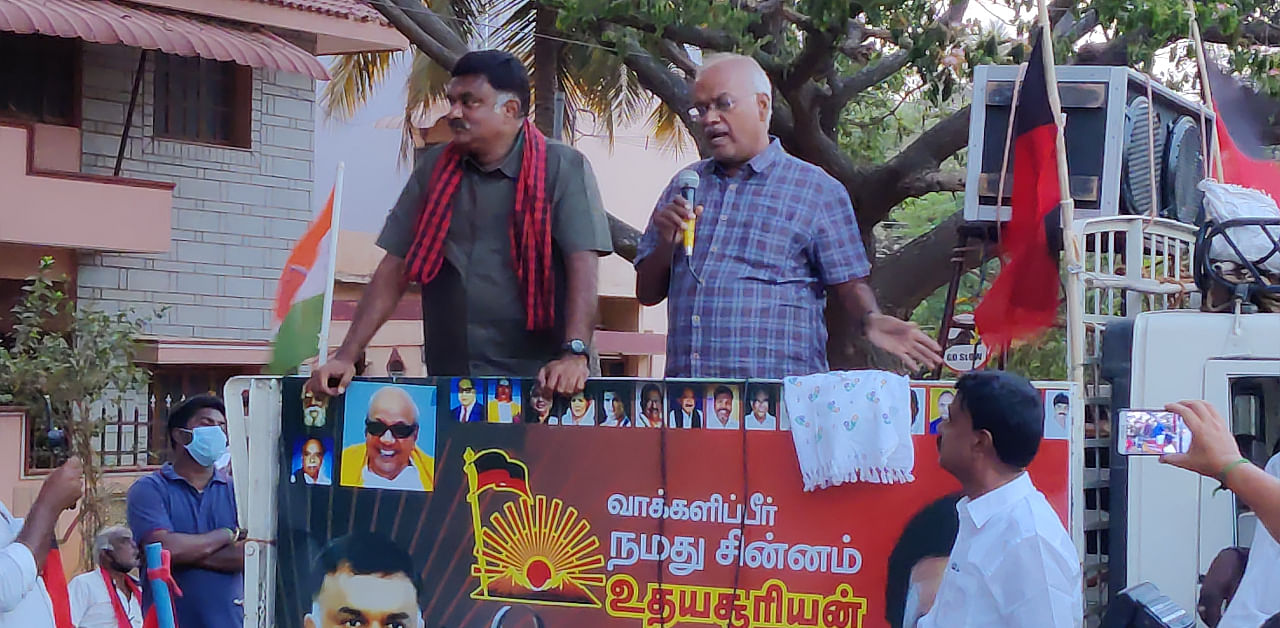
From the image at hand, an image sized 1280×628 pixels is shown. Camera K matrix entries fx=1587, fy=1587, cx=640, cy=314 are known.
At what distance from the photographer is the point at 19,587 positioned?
423 centimetres

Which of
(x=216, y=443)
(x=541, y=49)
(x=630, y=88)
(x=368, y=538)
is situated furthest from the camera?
(x=630, y=88)

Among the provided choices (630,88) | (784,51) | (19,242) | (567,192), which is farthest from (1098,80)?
(630,88)

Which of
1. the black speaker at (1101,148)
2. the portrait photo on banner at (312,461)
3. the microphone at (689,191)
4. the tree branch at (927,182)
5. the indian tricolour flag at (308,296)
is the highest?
the tree branch at (927,182)

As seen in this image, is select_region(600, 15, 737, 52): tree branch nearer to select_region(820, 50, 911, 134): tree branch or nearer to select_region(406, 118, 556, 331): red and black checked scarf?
select_region(820, 50, 911, 134): tree branch

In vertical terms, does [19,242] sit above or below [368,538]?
above

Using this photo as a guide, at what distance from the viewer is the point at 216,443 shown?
5.90 metres

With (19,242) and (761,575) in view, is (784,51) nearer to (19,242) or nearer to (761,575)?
(19,242)

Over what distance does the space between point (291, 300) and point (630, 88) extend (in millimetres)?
13011

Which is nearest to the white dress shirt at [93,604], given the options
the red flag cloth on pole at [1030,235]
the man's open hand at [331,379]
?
the man's open hand at [331,379]

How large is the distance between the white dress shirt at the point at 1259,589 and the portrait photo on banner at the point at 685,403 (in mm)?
1303

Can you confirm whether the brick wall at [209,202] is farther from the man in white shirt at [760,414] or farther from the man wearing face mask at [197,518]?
the man in white shirt at [760,414]

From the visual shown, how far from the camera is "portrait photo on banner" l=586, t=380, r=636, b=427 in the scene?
387cm

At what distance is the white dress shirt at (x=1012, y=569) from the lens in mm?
2879

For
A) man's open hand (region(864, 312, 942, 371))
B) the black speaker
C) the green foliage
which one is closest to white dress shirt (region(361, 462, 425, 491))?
man's open hand (region(864, 312, 942, 371))
